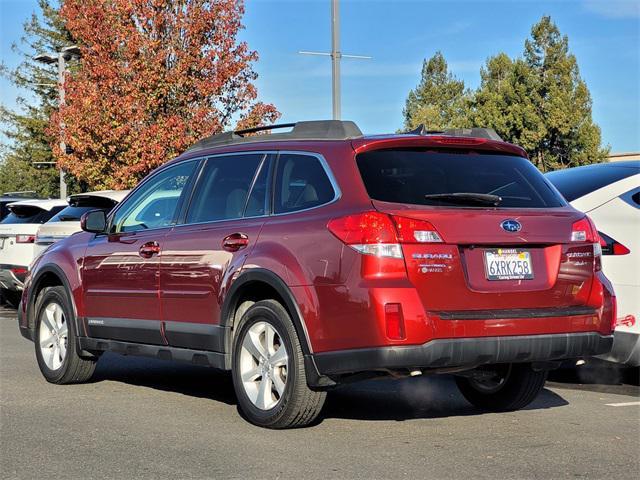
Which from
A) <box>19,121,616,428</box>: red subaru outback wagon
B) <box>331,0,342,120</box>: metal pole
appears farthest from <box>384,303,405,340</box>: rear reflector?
<box>331,0,342,120</box>: metal pole

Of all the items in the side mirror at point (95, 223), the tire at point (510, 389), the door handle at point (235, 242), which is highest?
the side mirror at point (95, 223)

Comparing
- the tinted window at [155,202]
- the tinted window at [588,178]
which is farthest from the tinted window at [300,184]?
the tinted window at [588,178]

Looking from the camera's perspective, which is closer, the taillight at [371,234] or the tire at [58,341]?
the taillight at [371,234]

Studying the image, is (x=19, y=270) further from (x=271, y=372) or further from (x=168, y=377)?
(x=271, y=372)

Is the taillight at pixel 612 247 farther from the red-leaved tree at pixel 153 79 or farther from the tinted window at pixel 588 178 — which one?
the red-leaved tree at pixel 153 79

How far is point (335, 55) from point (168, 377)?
432 inches

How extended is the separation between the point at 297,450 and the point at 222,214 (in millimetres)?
1858

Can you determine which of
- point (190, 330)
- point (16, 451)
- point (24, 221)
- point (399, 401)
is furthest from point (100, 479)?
point (24, 221)

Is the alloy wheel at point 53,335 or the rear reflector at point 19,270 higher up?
the rear reflector at point 19,270

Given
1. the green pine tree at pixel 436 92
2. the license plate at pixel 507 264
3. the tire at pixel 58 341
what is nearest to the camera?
the license plate at pixel 507 264

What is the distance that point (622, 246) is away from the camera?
24.0 feet

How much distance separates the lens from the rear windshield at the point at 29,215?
49.6 feet

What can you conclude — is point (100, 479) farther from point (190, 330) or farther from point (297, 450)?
point (190, 330)

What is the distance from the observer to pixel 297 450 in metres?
5.72
